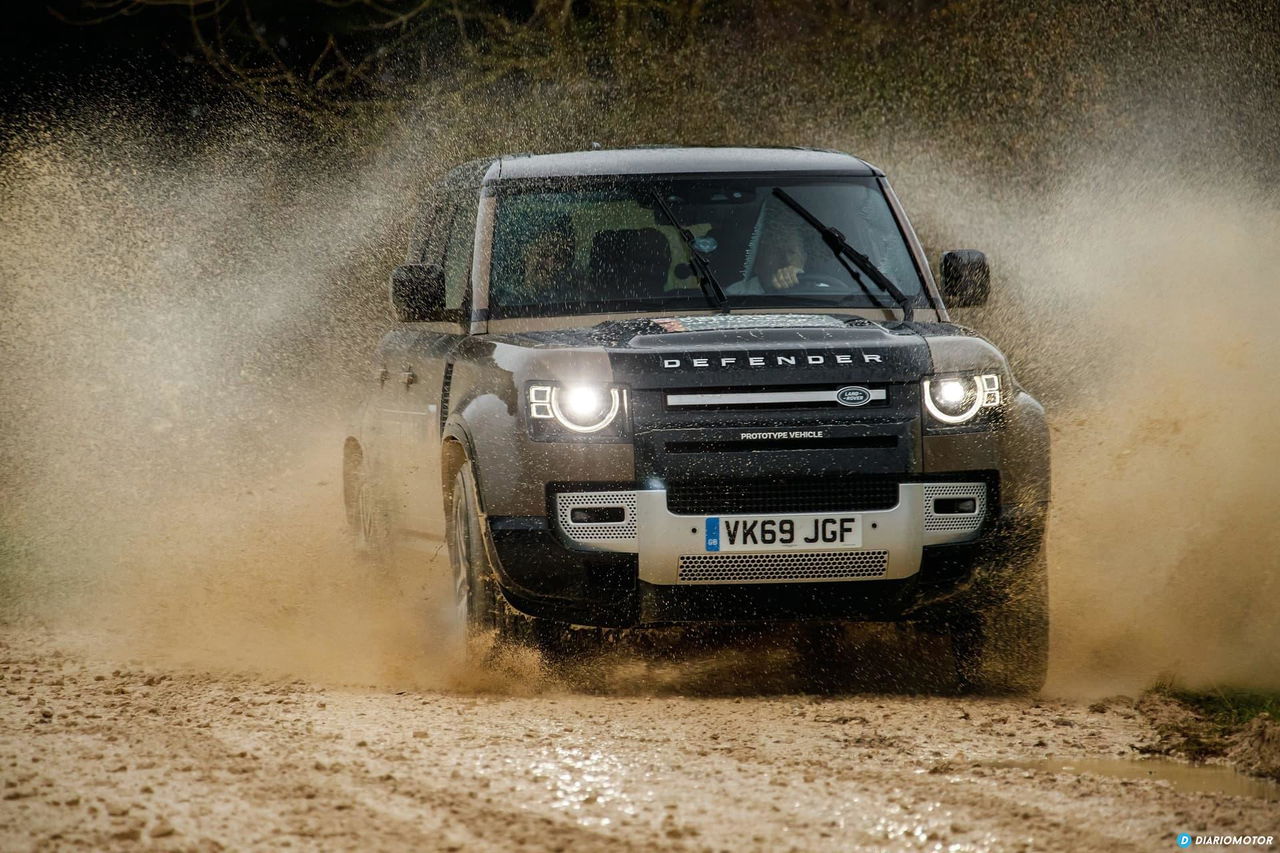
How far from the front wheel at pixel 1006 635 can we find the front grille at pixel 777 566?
1.48ft

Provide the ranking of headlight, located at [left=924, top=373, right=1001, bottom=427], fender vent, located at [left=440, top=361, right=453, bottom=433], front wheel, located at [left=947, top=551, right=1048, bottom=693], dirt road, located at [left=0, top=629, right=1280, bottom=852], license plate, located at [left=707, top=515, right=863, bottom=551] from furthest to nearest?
fender vent, located at [left=440, top=361, right=453, bottom=433], front wheel, located at [left=947, top=551, right=1048, bottom=693], headlight, located at [left=924, top=373, right=1001, bottom=427], license plate, located at [left=707, top=515, right=863, bottom=551], dirt road, located at [left=0, top=629, right=1280, bottom=852]

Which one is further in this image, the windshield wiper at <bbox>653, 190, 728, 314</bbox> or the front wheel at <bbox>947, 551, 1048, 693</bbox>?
the windshield wiper at <bbox>653, 190, 728, 314</bbox>

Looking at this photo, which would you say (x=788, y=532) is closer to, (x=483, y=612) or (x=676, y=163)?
(x=483, y=612)

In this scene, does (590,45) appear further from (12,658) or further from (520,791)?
(520,791)

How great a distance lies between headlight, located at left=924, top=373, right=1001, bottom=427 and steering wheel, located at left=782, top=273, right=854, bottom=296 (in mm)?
1241

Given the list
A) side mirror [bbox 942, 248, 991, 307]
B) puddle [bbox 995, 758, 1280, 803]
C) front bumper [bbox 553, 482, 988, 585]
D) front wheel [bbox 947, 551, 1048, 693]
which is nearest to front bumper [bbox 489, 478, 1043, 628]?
front bumper [bbox 553, 482, 988, 585]

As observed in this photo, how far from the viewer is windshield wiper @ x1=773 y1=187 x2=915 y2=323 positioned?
23.9ft

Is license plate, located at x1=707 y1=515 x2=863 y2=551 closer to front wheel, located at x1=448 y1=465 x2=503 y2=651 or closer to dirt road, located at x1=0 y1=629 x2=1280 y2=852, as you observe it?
dirt road, located at x1=0 y1=629 x2=1280 y2=852

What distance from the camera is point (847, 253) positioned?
294 inches

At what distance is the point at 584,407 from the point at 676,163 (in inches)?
78.5

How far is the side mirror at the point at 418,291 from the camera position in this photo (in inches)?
289

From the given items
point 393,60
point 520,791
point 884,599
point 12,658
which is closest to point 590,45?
point 393,60

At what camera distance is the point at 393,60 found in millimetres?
17906

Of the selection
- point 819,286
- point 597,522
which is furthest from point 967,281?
point 597,522
